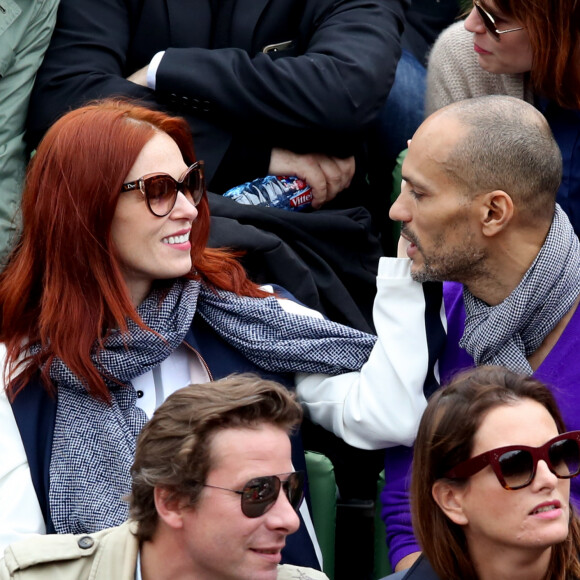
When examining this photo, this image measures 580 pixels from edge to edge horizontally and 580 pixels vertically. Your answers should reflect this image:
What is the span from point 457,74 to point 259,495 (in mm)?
1839

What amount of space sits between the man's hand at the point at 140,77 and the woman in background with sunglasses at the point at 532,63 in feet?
3.14

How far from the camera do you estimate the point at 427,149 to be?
2924mm

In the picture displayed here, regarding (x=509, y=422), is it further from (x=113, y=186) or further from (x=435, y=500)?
(x=113, y=186)

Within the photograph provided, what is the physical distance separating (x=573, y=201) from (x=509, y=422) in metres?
1.32

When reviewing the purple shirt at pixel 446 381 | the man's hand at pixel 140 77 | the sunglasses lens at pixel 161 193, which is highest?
the sunglasses lens at pixel 161 193

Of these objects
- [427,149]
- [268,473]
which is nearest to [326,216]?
[427,149]

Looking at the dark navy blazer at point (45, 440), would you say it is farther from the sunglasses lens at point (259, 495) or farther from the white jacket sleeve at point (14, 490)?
the sunglasses lens at point (259, 495)

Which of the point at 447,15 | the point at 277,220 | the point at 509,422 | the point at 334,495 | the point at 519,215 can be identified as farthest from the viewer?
the point at 447,15

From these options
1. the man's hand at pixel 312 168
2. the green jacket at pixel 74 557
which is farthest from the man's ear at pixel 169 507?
the man's hand at pixel 312 168

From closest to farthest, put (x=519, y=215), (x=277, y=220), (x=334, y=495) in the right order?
(x=519, y=215) < (x=334, y=495) < (x=277, y=220)

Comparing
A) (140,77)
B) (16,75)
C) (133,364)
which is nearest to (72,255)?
(133,364)

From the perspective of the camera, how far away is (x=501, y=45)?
336 centimetres

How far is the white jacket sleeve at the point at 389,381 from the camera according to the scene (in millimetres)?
2947

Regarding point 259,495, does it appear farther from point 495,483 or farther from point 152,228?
point 152,228
